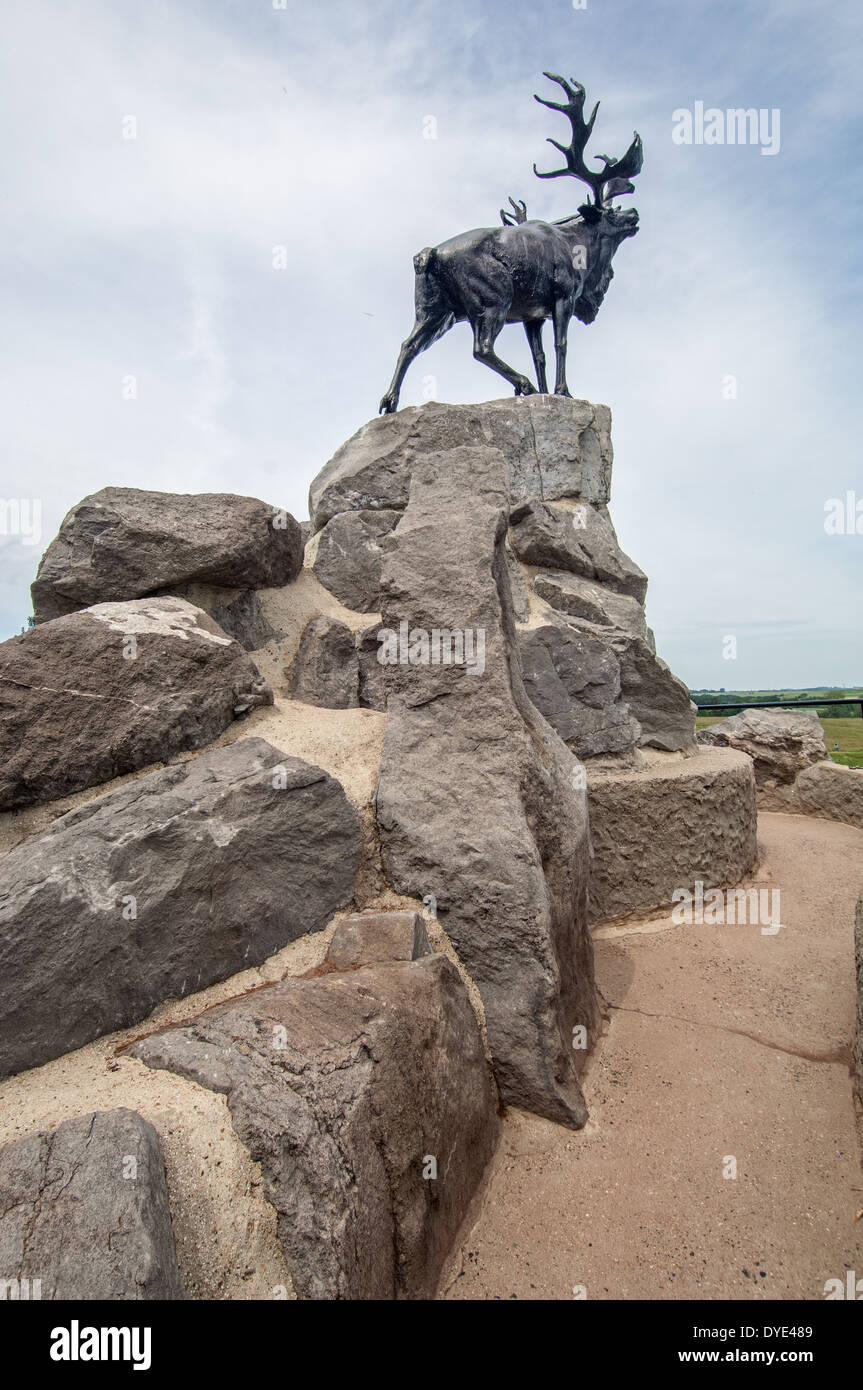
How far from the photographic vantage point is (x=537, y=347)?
20.8 feet

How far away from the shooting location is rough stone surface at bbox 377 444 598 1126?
255cm

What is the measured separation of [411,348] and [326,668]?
3115 mm

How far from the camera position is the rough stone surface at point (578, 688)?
14.6ft

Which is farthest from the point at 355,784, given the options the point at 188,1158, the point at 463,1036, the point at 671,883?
the point at 671,883

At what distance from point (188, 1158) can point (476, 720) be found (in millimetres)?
1736

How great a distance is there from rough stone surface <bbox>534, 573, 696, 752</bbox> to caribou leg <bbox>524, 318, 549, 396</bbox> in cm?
209

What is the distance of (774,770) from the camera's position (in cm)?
675

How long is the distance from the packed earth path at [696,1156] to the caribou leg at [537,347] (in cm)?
475

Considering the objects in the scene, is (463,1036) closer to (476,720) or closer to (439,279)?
(476,720)

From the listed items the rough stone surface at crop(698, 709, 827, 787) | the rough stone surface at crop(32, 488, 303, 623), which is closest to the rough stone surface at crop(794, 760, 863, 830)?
the rough stone surface at crop(698, 709, 827, 787)

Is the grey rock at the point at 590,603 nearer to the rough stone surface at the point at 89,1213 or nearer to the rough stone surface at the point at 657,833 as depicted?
the rough stone surface at the point at 657,833

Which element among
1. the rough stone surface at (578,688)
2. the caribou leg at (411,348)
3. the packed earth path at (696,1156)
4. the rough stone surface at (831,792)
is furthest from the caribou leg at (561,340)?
the packed earth path at (696,1156)

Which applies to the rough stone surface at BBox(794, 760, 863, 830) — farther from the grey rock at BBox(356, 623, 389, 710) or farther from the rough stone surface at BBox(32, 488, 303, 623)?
the rough stone surface at BBox(32, 488, 303, 623)

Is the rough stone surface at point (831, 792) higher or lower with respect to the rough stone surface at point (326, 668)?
lower
